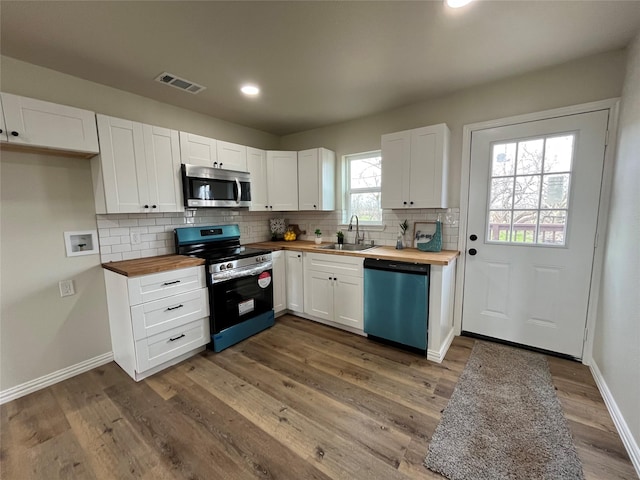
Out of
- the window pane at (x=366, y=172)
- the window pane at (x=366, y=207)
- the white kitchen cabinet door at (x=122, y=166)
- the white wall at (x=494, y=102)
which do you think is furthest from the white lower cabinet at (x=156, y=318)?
the white wall at (x=494, y=102)

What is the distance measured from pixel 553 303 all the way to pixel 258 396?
→ 263 centimetres

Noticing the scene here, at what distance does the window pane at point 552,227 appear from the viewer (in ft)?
7.45

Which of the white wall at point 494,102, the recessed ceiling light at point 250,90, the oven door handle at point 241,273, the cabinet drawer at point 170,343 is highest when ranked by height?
the recessed ceiling light at point 250,90

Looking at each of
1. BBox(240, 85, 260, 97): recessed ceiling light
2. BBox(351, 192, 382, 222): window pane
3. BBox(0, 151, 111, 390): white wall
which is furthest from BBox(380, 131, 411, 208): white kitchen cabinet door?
BBox(0, 151, 111, 390): white wall

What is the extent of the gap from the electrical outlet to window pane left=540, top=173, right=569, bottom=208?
13.5 feet

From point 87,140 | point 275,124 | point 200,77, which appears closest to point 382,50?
point 200,77

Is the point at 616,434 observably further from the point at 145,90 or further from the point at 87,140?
the point at 145,90

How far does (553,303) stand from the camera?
2.36 m

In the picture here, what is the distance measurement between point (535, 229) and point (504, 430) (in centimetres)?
168

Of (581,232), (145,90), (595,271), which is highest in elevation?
(145,90)

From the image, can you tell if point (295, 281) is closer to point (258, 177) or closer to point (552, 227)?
point (258, 177)

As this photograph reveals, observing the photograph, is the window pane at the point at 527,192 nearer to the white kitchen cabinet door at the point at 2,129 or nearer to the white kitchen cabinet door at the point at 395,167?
the white kitchen cabinet door at the point at 395,167

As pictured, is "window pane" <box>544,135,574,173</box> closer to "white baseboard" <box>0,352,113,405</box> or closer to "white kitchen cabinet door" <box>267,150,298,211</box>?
"white kitchen cabinet door" <box>267,150,298,211</box>

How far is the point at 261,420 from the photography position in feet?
5.75
